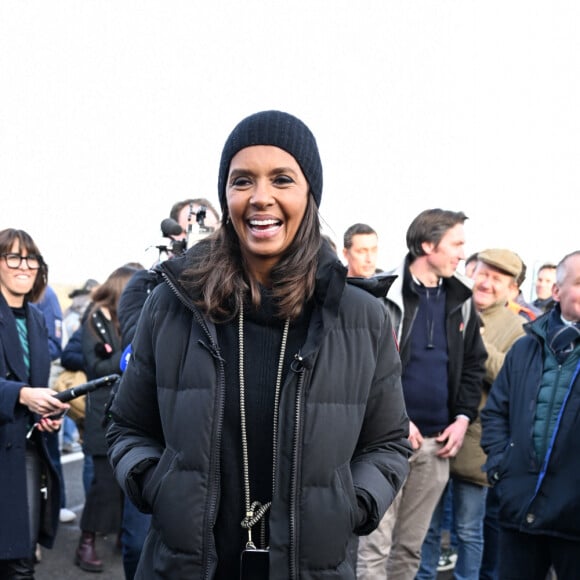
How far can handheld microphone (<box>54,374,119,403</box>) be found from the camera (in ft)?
10.3

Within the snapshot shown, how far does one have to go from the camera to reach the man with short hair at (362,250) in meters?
5.06

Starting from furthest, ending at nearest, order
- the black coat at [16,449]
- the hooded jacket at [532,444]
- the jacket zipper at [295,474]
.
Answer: the black coat at [16,449]
the hooded jacket at [532,444]
the jacket zipper at [295,474]

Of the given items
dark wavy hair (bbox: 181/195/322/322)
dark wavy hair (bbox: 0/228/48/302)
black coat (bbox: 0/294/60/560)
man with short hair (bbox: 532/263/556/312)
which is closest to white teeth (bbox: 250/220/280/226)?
dark wavy hair (bbox: 181/195/322/322)

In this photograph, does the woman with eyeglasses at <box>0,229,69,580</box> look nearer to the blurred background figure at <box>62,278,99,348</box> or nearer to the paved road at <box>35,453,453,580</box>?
the paved road at <box>35,453,453,580</box>

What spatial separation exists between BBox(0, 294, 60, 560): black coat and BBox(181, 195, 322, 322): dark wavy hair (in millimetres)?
1992

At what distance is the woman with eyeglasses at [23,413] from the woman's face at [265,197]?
80.1 inches

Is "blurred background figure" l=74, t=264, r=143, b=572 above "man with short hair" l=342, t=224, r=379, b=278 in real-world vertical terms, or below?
below

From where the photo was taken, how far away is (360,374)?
5.95ft

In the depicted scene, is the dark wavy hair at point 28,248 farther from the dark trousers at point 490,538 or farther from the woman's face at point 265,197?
the dark trousers at point 490,538

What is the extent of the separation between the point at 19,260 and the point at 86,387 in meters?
1.20

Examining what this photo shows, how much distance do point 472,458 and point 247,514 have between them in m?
2.87

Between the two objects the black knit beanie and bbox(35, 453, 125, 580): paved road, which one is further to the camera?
bbox(35, 453, 125, 580): paved road

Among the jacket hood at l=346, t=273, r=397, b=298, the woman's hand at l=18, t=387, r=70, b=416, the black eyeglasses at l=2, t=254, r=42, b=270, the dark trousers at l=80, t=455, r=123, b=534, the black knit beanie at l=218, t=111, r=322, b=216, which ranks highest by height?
the black knit beanie at l=218, t=111, r=322, b=216

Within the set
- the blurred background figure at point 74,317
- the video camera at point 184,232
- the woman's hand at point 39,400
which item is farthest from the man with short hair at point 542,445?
the blurred background figure at point 74,317
